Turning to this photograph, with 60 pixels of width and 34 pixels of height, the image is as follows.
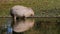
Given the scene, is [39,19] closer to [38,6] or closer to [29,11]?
[29,11]

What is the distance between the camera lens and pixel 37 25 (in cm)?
456

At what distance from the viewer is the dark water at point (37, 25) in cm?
441

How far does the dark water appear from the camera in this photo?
4.41 metres

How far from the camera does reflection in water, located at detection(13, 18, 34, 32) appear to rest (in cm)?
453

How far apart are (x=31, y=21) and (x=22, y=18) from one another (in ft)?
0.83

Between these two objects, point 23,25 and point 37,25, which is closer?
point 37,25

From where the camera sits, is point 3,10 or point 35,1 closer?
point 3,10

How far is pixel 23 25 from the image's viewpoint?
4.67m

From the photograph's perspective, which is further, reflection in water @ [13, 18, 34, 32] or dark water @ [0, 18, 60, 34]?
reflection in water @ [13, 18, 34, 32]

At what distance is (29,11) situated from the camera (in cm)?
544

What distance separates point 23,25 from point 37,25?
26 centimetres

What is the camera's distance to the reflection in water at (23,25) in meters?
4.53

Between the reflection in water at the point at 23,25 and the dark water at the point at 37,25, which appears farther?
the reflection in water at the point at 23,25

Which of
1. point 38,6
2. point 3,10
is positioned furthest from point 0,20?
point 38,6
